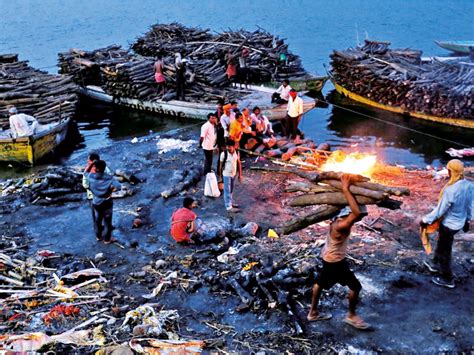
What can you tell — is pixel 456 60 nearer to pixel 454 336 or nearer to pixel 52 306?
pixel 454 336

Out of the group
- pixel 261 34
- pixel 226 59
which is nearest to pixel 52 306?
pixel 226 59

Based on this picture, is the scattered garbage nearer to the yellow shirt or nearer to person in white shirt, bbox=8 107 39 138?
the yellow shirt

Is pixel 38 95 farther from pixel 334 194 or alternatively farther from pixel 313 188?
pixel 334 194

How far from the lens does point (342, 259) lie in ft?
24.3

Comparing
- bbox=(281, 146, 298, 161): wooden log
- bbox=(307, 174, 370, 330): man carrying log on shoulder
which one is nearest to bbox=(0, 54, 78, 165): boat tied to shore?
bbox=(281, 146, 298, 161): wooden log

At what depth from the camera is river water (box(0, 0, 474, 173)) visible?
2198 centimetres

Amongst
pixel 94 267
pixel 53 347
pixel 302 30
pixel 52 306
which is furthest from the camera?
pixel 302 30

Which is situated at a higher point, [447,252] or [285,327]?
[447,252]

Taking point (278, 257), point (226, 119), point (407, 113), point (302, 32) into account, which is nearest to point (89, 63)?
point (226, 119)

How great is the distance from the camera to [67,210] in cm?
1381

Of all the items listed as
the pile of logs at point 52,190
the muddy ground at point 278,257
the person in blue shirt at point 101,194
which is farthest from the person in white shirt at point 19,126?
the person in blue shirt at point 101,194

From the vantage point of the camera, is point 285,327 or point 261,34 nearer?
point 285,327

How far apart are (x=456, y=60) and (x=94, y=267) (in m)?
20.5

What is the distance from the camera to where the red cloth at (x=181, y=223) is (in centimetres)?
1105
